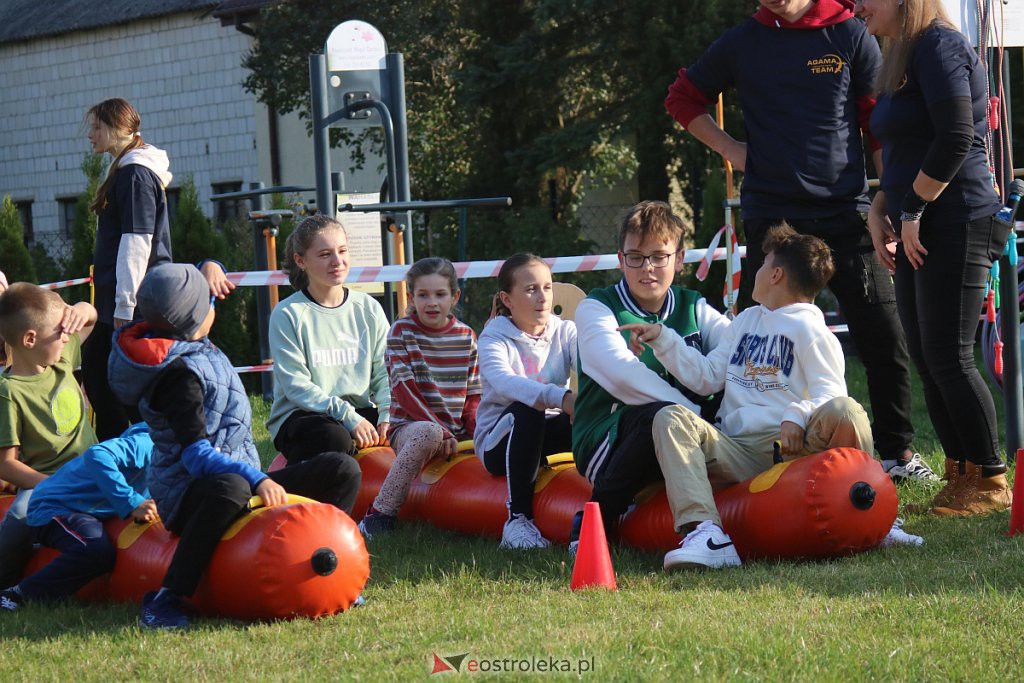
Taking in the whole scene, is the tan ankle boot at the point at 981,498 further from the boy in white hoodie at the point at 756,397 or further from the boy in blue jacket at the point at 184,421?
the boy in blue jacket at the point at 184,421

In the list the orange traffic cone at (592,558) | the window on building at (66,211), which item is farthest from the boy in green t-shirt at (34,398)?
the window on building at (66,211)

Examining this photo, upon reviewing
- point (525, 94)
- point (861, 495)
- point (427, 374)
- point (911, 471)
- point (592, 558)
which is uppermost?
point (525, 94)

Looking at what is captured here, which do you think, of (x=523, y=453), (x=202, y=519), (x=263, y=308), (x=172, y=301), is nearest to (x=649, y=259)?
(x=523, y=453)

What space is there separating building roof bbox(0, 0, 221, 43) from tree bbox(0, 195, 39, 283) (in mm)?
16698

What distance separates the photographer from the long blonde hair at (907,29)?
5.12 m

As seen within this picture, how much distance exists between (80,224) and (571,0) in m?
8.88

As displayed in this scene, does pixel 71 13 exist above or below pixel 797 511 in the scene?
above

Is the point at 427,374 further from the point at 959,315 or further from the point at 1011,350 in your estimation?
the point at 1011,350

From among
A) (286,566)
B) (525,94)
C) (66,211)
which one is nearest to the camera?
(286,566)

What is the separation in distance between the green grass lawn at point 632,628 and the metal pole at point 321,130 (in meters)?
5.13

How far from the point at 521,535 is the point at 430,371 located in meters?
1.06

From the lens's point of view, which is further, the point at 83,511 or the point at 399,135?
the point at 399,135

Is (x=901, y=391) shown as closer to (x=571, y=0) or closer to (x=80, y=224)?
(x=80, y=224)

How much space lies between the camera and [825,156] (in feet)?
19.0
